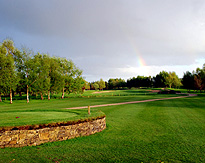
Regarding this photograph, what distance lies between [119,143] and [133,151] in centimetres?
111

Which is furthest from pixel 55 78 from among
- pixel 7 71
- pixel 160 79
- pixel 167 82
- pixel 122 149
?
pixel 160 79

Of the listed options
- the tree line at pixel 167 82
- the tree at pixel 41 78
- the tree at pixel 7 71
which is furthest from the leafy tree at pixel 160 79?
the tree at pixel 7 71

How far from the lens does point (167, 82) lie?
3418 inches

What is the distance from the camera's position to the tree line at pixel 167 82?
208 ft

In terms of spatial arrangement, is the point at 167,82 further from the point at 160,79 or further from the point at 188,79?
the point at 188,79

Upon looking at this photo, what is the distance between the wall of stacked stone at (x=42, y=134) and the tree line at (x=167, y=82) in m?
64.1

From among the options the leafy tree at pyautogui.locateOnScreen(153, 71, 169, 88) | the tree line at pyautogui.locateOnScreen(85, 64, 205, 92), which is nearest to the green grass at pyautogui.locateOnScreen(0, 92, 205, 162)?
the tree line at pyautogui.locateOnScreen(85, 64, 205, 92)

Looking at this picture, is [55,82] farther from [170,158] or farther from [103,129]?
[170,158]

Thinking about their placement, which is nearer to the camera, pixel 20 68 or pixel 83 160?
pixel 83 160

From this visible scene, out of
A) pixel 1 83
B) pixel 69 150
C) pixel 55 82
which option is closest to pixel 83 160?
pixel 69 150

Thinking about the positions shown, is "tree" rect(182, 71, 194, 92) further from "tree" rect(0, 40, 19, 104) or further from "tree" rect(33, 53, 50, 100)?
"tree" rect(0, 40, 19, 104)

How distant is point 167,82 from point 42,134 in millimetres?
88809

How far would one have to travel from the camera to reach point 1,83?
1119 inches

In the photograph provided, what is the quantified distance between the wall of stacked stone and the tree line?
64.1 meters
